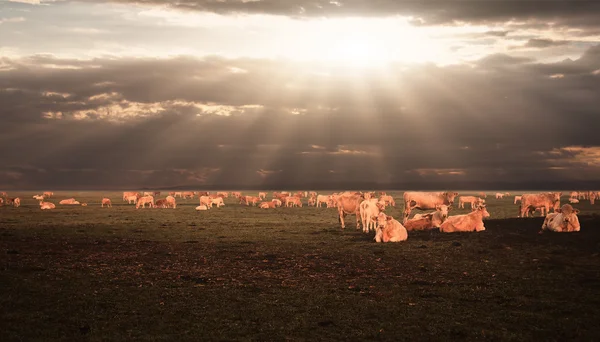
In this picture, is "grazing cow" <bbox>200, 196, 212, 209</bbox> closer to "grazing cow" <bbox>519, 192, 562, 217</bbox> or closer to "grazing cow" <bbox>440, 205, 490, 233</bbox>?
"grazing cow" <bbox>519, 192, 562, 217</bbox>

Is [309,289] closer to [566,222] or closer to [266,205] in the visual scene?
[566,222]

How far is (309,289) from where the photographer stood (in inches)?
747

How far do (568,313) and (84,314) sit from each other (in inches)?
609

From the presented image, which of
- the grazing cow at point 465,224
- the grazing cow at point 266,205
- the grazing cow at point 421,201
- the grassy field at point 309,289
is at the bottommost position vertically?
the grassy field at point 309,289

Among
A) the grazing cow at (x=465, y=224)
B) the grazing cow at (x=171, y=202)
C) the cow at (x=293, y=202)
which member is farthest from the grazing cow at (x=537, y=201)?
the grazing cow at (x=171, y=202)

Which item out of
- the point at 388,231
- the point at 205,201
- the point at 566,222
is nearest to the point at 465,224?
the point at 566,222

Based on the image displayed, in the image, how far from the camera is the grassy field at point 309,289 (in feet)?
45.0

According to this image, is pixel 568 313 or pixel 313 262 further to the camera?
pixel 313 262

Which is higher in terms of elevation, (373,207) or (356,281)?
(373,207)

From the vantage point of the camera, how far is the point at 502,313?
15.3 meters

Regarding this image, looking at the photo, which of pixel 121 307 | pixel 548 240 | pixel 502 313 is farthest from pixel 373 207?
pixel 121 307

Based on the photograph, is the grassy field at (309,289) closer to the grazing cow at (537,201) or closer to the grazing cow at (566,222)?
the grazing cow at (566,222)

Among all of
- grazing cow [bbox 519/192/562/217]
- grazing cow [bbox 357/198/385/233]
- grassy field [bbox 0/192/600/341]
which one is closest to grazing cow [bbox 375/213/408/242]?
grassy field [bbox 0/192/600/341]

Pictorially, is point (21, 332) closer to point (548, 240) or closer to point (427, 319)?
point (427, 319)
